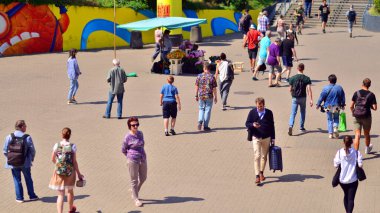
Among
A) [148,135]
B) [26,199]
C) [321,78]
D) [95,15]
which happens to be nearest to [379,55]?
[321,78]

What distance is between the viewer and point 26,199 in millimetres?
11984

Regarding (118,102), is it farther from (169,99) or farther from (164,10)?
(164,10)

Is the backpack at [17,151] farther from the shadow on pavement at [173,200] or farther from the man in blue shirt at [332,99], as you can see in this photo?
the man in blue shirt at [332,99]

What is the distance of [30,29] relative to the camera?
3197cm

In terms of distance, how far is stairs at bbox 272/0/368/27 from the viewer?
44500 millimetres

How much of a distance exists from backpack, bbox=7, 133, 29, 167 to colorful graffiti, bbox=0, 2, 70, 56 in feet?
66.8

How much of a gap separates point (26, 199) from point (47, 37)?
70.9 feet

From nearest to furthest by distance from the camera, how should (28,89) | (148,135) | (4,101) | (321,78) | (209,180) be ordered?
(209,180), (148,135), (4,101), (28,89), (321,78)

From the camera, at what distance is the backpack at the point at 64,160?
1073 cm

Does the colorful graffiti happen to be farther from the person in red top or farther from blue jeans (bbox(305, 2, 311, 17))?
blue jeans (bbox(305, 2, 311, 17))

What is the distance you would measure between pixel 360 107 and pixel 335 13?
3252cm

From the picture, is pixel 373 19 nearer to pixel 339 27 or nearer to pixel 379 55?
pixel 339 27

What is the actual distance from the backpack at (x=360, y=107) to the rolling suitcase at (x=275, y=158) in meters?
2.38

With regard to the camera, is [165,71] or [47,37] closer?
[165,71]
